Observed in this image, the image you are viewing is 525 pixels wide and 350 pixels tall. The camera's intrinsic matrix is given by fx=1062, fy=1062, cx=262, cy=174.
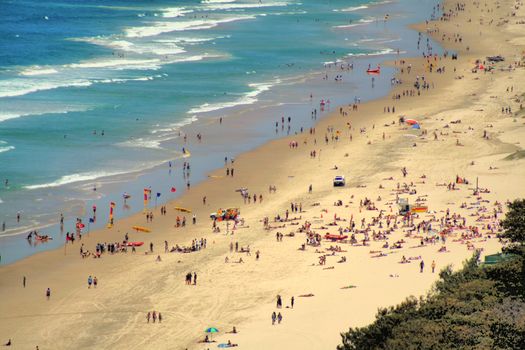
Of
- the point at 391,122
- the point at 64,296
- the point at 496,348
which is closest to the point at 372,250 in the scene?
the point at 64,296

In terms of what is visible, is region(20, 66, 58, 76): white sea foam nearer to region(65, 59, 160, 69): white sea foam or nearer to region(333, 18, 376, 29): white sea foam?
region(65, 59, 160, 69): white sea foam

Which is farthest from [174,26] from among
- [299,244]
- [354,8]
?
[299,244]

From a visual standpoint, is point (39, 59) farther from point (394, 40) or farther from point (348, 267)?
point (348, 267)

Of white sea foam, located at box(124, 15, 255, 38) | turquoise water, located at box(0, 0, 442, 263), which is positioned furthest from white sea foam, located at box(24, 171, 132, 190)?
white sea foam, located at box(124, 15, 255, 38)

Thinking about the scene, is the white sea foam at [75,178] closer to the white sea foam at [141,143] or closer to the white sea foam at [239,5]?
the white sea foam at [141,143]

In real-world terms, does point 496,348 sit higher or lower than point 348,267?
higher

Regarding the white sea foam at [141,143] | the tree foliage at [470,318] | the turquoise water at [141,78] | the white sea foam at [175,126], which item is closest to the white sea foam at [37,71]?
the turquoise water at [141,78]

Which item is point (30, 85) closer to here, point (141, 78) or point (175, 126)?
point (141, 78)
